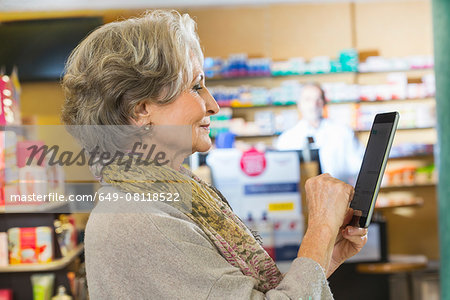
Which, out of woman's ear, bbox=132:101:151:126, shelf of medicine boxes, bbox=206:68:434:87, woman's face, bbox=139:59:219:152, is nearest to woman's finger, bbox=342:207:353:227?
woman's face, bbox=139:59:219:152

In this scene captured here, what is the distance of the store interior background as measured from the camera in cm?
533

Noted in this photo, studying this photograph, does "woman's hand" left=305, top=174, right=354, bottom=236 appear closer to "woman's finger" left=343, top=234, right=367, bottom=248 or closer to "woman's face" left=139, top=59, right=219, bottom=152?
"woman's finger" left=343, top=234, right=367, bottom=248

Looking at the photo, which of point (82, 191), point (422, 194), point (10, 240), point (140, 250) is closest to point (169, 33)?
point (140, 250)

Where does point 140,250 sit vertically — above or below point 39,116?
below

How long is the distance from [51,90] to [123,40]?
342 centimetres

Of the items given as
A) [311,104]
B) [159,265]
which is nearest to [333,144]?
[311,104]

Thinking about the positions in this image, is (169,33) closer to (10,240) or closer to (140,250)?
(140,250)

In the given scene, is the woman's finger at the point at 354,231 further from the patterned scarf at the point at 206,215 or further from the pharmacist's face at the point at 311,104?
the pharmacist's face at the point at 311,104

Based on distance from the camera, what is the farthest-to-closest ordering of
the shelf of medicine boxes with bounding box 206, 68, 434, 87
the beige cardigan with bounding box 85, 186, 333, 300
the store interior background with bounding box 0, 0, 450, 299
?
the store interior background with bounding box 0, 0, 450, 299, the shelf of medicine boxes with bounding box 206, 68, 434, 87, the beige cardigan with bounding box 85, 186, 333, 300

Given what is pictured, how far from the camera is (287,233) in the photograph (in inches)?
132

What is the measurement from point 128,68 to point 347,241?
0.61 metres

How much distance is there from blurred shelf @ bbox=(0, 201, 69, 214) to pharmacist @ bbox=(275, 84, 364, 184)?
86.7 inches

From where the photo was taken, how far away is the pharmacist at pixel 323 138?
4.38m

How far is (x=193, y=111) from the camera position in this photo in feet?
3.63
